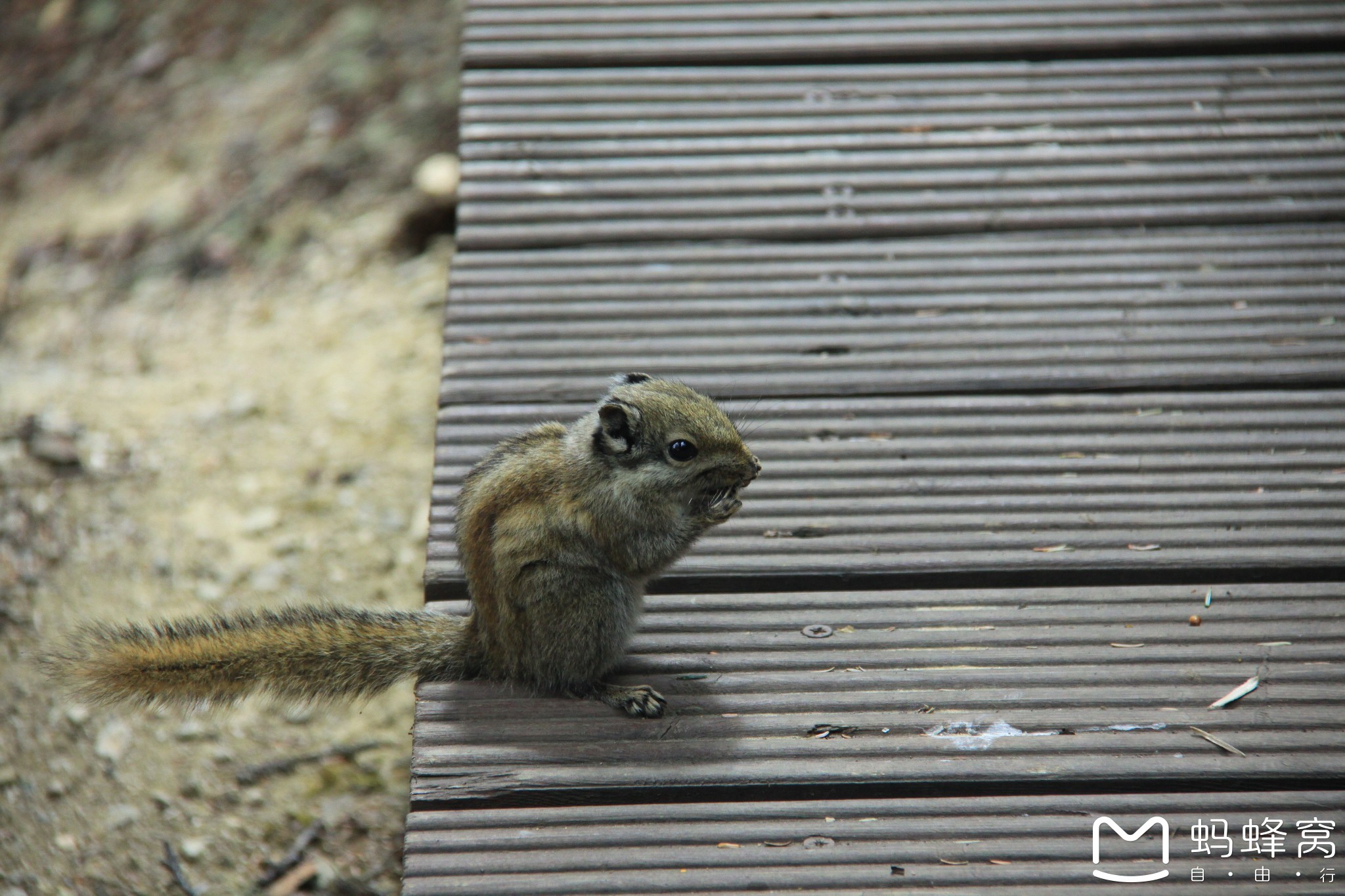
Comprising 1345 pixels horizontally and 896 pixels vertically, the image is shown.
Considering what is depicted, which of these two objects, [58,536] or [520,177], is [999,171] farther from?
[58,536]

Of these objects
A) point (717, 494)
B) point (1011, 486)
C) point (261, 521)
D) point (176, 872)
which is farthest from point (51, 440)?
point (1011, 486)

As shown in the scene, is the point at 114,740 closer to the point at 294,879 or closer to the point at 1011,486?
the point at 294,879

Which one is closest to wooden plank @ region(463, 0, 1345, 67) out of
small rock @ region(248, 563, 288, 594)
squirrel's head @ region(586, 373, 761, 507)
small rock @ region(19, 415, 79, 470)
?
squirrel's head @ region(586, 373, 761, 507)

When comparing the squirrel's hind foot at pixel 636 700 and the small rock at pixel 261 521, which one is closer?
the squirrel's hind foot at pixel 636 700

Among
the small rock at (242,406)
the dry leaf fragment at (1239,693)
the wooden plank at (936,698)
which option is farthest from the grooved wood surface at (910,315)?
the small rock at (242,406)

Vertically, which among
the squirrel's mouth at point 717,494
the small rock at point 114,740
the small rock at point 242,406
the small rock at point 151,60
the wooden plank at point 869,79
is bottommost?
the small rock at point 114,740

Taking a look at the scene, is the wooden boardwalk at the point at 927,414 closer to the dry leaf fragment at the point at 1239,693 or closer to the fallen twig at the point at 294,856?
the dry leaf fragment at the point at 1239,693

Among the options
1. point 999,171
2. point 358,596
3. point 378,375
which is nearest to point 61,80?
point 378,375
